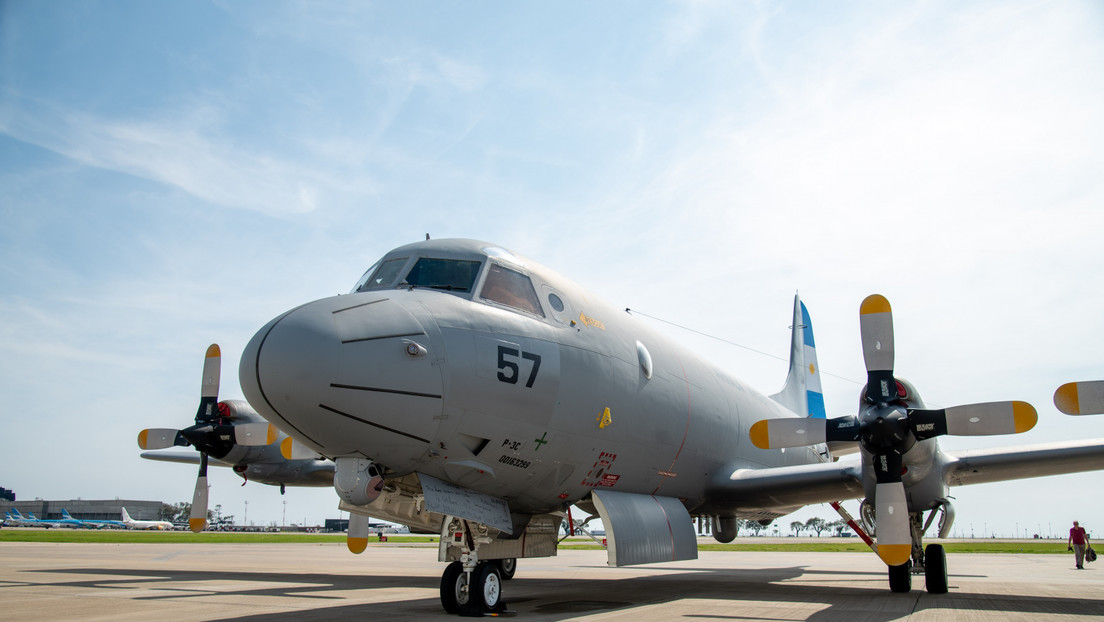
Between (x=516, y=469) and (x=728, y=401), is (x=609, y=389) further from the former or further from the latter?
(x=728, y=401)

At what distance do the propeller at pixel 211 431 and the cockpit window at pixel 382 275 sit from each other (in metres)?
4.60

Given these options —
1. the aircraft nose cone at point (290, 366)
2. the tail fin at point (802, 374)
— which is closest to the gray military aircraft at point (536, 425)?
the aircraft nose cone at point (290, 366)

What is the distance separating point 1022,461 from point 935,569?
2242 millimetres

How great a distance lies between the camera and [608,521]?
10234 millimetres

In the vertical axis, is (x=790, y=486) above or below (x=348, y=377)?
below

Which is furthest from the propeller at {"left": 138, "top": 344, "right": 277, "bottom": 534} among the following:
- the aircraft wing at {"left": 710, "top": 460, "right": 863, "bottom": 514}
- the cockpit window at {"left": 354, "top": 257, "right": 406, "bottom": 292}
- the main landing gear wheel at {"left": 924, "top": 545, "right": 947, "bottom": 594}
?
the main landing gear wheel at {"left": 924, "top": 545, "right": 947, "bottom": 594}

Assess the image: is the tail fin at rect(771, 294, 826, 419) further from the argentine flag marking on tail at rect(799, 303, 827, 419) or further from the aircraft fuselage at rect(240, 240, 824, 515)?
the aircraft fuselage at rect(240, 240, 824, 515)

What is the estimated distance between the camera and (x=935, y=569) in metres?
12.2

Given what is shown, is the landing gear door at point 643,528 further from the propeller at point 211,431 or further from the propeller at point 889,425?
the propeller at point 211,431

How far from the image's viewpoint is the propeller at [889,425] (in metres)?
9.99

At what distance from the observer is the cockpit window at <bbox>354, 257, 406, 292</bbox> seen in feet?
30.8

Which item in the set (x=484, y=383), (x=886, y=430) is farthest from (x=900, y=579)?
(x=484, y=383)

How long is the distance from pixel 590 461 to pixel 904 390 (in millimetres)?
4554

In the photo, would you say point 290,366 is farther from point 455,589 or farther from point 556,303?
point 556,303
